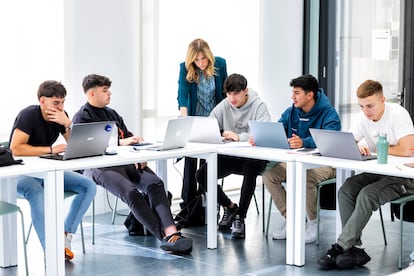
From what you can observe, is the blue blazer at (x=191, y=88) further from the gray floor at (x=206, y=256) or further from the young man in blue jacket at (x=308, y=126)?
the gray floor at (x=206, y=256)

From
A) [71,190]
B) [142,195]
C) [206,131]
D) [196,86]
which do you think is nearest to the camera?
[71,190]

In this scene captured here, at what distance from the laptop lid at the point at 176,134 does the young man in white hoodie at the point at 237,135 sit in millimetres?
533

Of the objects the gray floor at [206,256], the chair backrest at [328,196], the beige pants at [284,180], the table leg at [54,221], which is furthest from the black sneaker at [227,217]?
the table leg at [54,221]

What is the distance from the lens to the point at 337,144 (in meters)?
4.34

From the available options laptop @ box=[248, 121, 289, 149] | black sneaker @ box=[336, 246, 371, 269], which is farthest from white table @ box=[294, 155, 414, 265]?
laptop @ box=[248, 121, 289, 149]

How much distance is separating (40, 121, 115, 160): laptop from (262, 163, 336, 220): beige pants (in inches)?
49.7

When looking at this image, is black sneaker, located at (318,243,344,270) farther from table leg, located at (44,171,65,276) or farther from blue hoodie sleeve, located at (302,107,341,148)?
table leg, located at (44,171,65,276)

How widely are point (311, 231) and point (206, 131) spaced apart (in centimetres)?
100

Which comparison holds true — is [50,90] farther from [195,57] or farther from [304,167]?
[304,167]

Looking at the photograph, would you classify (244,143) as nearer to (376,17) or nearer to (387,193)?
(387,193)

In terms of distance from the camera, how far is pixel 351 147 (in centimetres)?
428

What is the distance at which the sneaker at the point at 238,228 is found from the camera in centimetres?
520

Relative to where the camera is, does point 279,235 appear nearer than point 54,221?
No

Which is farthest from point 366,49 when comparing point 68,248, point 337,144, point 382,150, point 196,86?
point 68,248
